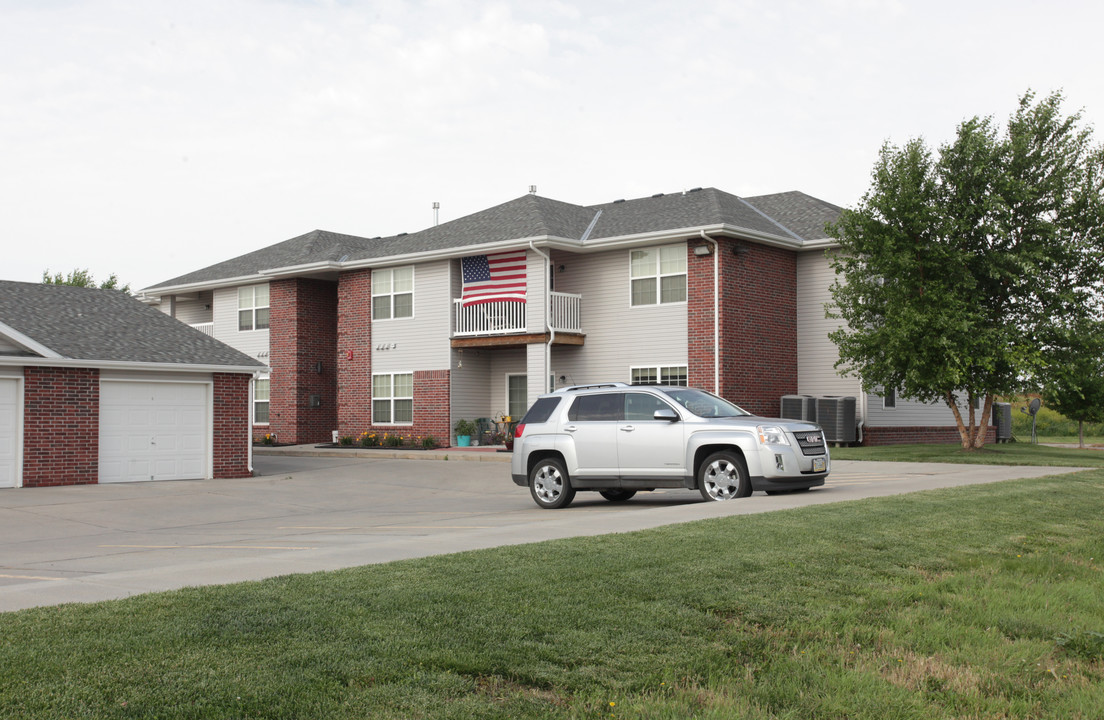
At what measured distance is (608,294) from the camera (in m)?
30.5

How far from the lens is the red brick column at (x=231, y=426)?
23578mm

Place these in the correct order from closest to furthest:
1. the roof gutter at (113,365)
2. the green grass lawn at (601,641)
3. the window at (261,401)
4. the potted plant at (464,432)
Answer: the green grass lawn at (601,641)
the roof gutter at (113,365)
the potted plant at (464,432)
the window at (261,401)

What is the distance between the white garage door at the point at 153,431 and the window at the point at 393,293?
10655mm

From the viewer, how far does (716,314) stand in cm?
2753

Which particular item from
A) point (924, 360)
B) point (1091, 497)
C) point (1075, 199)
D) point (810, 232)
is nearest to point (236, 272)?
point (810, 232)

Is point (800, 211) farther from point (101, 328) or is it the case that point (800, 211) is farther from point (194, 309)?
point (194, 309)

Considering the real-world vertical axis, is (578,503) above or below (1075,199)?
→ below

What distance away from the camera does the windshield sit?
14963 mm

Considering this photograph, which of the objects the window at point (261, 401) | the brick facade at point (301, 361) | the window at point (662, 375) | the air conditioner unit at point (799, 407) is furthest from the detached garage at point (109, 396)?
the air conditioner unit at point (799, 407)

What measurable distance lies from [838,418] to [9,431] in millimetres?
19781

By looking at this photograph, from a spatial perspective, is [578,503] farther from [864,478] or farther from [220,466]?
[220,466]

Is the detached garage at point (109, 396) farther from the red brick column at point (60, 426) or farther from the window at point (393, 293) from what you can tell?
the window at point (393, 293)

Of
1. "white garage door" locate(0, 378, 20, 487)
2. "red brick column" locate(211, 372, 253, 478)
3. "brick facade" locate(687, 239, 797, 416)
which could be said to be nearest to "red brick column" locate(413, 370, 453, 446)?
"brick facade" locate(687, 239, 797, 416)

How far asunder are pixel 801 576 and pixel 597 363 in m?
22.8
